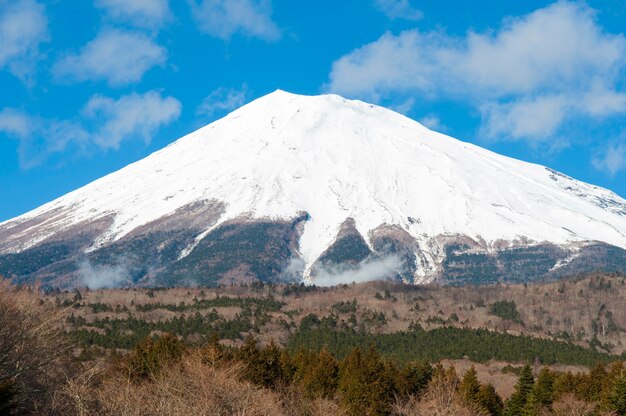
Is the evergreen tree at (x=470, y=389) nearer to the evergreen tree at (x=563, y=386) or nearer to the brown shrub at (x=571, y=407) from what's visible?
the brown shrub at (x=571, y=407)

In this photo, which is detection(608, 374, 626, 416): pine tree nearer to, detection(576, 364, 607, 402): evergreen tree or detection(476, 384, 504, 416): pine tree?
detection(576, 364, 607, 402): evergreen tree

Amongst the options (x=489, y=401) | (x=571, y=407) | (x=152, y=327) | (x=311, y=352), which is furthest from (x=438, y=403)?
(x=152, y=327)

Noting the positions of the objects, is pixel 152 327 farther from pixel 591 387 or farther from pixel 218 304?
pixel 591 387

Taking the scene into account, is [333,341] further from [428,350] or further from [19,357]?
[19,357]

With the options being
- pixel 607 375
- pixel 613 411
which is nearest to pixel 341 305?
pixel 607 375

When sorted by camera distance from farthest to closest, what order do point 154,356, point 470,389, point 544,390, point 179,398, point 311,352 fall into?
point 311,352
point 544,390
point 470,389
point 154,356
point 179,398

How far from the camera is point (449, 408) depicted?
51469mm

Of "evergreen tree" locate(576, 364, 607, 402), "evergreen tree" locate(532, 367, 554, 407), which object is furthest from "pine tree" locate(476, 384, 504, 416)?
"evergreen tree" locate(576, 364, 607, 402)

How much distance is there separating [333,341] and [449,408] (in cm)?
6897

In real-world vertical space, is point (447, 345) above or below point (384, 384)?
below

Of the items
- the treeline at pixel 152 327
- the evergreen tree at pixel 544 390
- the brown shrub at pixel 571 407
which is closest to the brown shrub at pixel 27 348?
the brown shrub at pixel 571 407

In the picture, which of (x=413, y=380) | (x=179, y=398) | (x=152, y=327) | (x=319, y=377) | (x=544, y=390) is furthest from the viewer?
(x=152, y=327)

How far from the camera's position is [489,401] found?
67750 millimetres

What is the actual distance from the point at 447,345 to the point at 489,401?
5035cm
